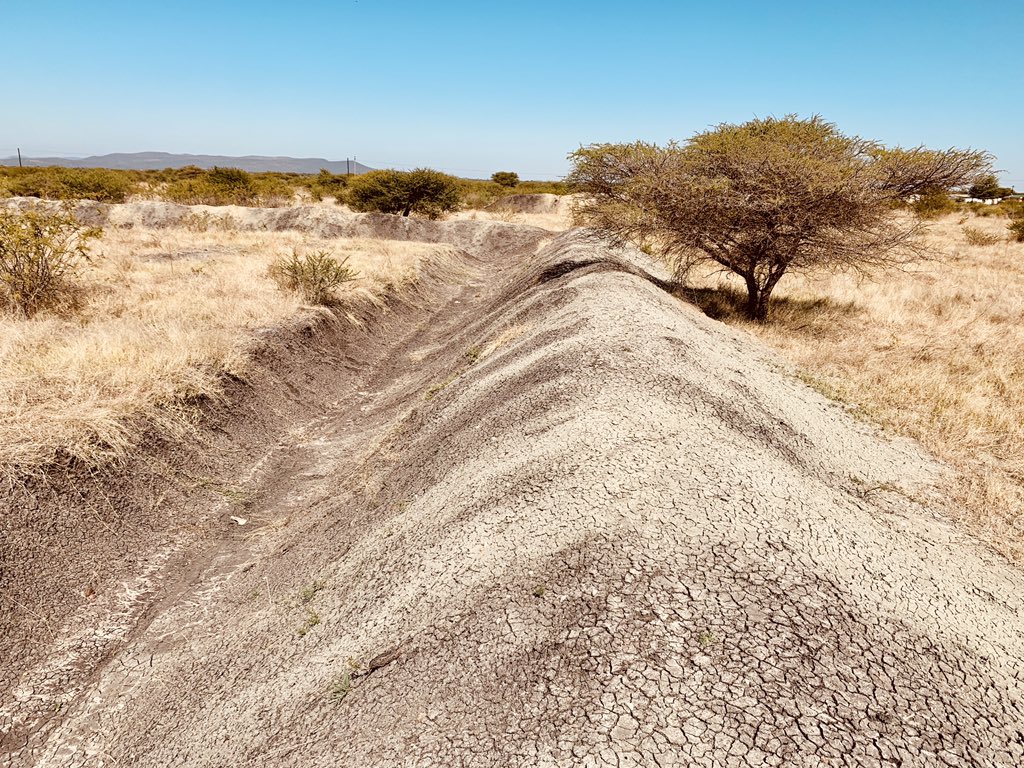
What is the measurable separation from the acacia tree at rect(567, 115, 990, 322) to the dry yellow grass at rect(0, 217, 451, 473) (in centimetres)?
798

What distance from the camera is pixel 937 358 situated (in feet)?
33.1

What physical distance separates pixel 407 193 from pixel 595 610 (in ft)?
117

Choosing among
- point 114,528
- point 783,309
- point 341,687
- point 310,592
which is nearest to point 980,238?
point 783,309

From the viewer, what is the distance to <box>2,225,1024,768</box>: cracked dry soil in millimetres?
2834

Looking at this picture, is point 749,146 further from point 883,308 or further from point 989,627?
point 989,627

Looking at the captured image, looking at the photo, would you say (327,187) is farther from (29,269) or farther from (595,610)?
(595,610)

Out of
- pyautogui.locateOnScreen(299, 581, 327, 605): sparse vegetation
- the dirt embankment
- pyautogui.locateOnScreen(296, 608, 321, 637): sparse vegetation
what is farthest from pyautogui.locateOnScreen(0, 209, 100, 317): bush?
pyautogui.locateOnScreen(296, 608, 321, 637): sparse vegetation

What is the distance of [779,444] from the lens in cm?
616

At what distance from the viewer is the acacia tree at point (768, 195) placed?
38.8 ft

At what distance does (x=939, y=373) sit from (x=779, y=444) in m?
5.32

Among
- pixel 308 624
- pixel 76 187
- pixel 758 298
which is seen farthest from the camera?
pixel 76 187

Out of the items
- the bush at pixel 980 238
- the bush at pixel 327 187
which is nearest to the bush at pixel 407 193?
the bush at pixel 327 187

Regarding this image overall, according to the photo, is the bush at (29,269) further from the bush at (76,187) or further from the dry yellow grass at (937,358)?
the bush at (76,187)

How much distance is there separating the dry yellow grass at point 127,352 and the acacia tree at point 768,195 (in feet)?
26.2
